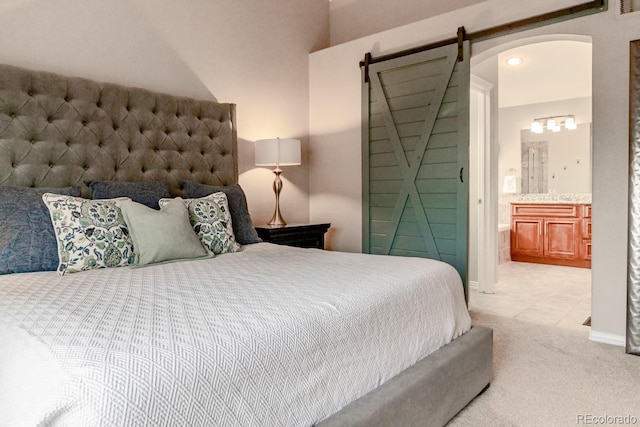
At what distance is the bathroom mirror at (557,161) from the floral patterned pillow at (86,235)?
19.4 ft

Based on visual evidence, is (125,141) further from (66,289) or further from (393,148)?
(393,148)

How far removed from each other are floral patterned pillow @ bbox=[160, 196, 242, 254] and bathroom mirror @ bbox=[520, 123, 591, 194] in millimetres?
5269

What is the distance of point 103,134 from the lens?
8.96 ft

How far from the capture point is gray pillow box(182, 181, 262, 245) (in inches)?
116

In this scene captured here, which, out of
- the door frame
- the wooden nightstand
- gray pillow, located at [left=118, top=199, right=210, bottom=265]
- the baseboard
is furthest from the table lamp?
the baseboard

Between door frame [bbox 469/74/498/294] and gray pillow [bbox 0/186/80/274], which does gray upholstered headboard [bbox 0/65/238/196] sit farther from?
door frame [bbox 469/74/498/294]

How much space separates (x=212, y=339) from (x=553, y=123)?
6.47 m

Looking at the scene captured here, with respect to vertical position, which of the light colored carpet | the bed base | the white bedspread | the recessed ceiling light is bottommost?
the light colored carpet

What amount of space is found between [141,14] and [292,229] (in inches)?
74.4

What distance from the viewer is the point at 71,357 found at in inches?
37.3

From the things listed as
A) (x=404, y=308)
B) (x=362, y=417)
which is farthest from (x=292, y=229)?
(x=362, y=417)

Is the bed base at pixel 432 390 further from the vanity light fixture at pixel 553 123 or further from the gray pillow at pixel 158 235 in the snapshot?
the vanity light fixture at pixel 553 123

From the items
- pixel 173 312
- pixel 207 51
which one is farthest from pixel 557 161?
pixel 173 312

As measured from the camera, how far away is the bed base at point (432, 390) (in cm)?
137
